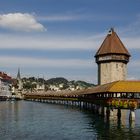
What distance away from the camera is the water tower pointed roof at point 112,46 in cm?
7894

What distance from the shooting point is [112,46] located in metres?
79.8

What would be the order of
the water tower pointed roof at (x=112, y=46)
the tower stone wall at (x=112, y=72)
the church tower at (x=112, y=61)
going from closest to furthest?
the tower stone wall at (x=112, y=72) < the church tower at (x=112, y=61) < the water tower pointed roof at (x=112, y=46)

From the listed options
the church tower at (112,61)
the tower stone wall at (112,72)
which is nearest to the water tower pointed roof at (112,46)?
the church tower at (112,61)

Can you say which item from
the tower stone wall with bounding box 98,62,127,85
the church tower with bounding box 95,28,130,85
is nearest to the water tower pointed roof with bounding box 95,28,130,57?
the church tower with bounding box 95,28,130,85

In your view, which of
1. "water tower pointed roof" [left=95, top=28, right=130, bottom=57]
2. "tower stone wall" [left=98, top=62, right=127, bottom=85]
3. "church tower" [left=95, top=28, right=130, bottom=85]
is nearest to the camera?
"tower stone wall" [left=98, top=62, right=127, bottom=85]

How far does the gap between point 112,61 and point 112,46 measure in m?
3.33

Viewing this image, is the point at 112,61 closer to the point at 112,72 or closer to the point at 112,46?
the point at 112,72

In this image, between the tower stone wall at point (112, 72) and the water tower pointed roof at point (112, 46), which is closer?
the tower stone wall at point (112, 72)

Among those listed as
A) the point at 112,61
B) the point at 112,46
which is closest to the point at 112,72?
the point at 112,61

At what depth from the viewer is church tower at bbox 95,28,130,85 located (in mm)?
77438

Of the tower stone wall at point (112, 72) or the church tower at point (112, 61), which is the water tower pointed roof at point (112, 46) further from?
the tower stone wall at point (112, 72)

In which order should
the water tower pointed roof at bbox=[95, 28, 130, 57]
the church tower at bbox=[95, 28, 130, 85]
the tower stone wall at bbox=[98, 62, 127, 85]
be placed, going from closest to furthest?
the tower stone wall at bbox=[98, 62, 127, 85]
the church tower at bbox=[95, 28, 130, 85]
the water tower pointed roof at bbox=[95, 28, 130, 57]

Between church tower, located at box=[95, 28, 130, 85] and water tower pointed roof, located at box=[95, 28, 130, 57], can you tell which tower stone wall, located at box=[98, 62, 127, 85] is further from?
water tower pointed roof, located at box=[95, 28, 130, 57]

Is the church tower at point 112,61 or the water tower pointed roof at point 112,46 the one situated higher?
the water tower pointed roof at point 112,46
